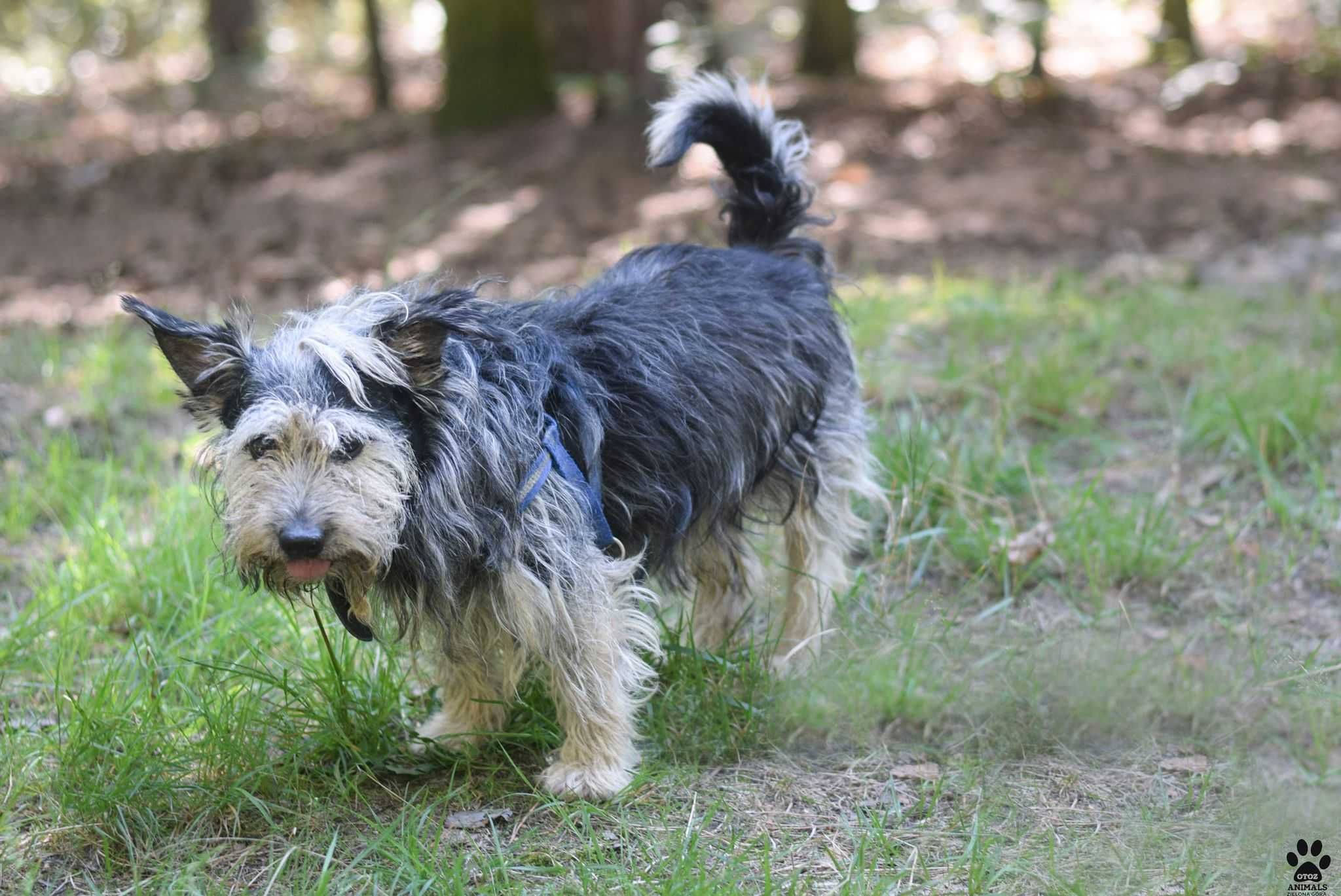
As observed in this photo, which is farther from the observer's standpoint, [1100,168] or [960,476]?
[1100,168]

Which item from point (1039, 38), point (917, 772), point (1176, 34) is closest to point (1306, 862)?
point (917, 772)

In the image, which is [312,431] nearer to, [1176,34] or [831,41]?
[831,41]

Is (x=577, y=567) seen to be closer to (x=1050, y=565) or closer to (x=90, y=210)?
(x=1050, y=565)

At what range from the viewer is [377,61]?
12.1 m

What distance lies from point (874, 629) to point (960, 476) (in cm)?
82

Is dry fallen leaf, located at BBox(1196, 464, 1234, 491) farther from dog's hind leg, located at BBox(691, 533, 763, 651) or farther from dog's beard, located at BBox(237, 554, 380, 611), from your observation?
dog's beard, located at BBox(237, 554, 380, 611)

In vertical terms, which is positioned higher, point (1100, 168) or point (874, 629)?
point (1100, 168)

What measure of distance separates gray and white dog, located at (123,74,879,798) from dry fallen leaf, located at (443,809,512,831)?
148 mm

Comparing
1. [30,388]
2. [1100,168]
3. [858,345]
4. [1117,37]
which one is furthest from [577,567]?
[1117,37]

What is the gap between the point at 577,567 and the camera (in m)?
2.94

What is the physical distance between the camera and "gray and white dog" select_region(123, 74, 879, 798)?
261 centimetres

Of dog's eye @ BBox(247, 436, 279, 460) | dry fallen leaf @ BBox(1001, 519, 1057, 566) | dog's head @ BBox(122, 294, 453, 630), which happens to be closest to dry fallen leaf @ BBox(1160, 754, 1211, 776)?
dry fallen leaf @ BBox(1001, 519, 1057, 566)

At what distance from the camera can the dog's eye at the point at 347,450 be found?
2.58 m

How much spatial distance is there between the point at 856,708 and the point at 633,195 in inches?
223
